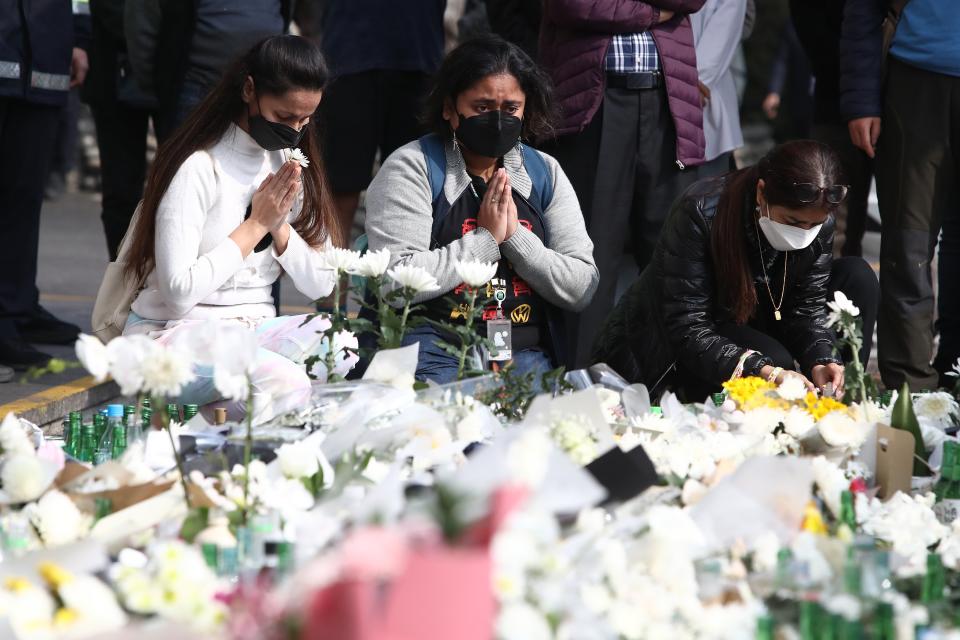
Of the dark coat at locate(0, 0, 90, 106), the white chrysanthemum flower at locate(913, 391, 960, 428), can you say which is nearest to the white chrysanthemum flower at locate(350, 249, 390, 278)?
the white chrysanthemum flower at locate(913, 391, 960, 428)

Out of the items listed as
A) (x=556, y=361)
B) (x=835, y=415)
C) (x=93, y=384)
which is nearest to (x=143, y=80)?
(x=93, y=384)

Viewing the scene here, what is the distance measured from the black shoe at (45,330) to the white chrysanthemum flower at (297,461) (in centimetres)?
349

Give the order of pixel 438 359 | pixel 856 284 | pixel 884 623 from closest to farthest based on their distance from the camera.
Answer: pixel 884 623
pixel 438 359
pixel 856 284

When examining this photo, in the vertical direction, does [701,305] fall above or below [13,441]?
below

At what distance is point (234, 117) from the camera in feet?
12.7

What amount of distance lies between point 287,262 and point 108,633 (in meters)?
2.57

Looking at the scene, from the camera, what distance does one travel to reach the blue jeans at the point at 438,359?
12.2 ft

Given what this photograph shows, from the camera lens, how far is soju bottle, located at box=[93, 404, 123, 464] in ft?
8.72

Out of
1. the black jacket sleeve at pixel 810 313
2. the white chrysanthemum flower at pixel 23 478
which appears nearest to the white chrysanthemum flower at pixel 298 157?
the black jacket sleeve at pixel 810 313

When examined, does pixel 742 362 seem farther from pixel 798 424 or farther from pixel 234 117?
pixel 234 117

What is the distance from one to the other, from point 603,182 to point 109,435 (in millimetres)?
2429

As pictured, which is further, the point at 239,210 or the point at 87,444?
the point at 239,210

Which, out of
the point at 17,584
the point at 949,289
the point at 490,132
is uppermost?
the point at 17,584

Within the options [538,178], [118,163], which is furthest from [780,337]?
[118,163]
